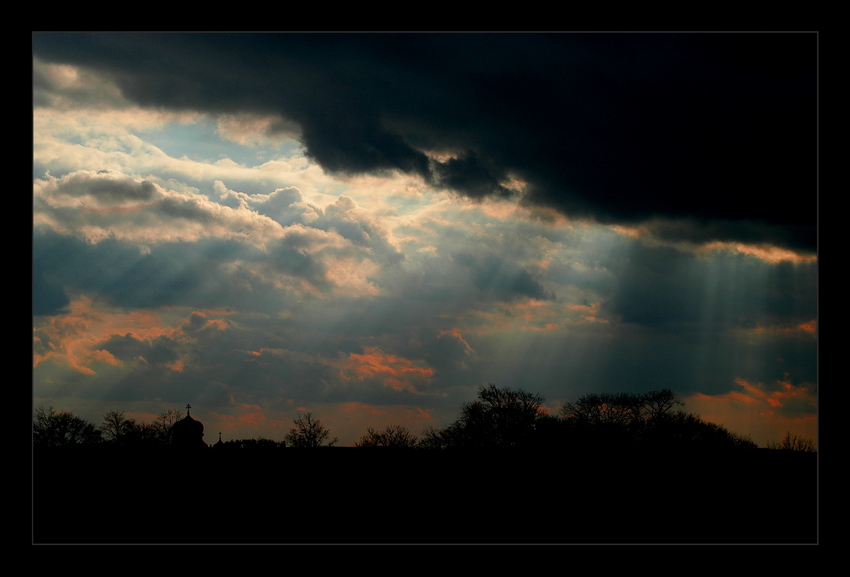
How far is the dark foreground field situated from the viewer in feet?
55.9

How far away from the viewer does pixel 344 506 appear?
18.5 m

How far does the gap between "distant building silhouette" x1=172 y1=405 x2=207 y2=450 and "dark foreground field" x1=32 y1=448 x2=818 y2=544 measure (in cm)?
2842

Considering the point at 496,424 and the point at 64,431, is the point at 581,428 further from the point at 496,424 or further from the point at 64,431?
the point at 64,431

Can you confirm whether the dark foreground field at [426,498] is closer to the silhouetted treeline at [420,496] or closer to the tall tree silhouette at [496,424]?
the silhouetted treeline at [420,496]

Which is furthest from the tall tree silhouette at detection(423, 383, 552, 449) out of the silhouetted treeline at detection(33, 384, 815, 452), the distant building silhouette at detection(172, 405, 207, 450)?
the distant building silhouette at detection(172, 405, 207, 450)

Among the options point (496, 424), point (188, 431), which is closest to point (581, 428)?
point (496, 424)

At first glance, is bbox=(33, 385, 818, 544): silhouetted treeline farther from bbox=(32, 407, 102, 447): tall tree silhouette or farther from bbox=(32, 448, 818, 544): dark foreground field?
bbox=(32, 407, 102, 447): tall tree silhouette

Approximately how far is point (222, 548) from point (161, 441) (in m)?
54.5

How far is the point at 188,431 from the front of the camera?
2010 inches

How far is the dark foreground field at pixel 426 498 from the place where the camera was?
671 inches

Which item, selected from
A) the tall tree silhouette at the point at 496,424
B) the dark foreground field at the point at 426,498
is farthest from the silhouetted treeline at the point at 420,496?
the tall tree silhouette at the point at 496,424

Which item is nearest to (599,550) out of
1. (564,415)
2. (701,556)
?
(701,556)

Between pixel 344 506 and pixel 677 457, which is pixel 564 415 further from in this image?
pixel 344 506
